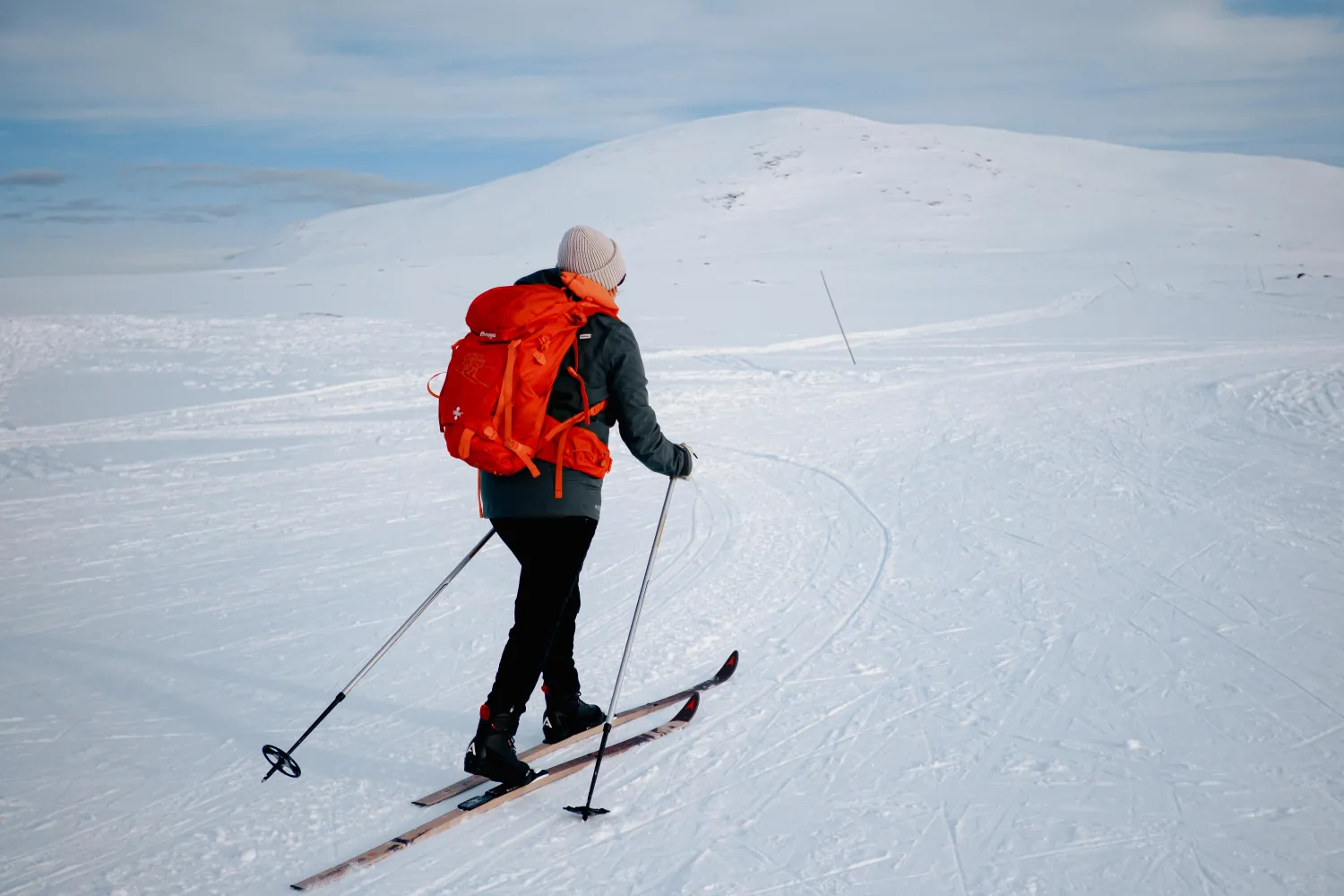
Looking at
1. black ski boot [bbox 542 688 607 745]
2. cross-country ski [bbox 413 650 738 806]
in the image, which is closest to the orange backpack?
black ski boot [bbox 542 688 607 745]

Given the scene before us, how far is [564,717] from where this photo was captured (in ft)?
12.3

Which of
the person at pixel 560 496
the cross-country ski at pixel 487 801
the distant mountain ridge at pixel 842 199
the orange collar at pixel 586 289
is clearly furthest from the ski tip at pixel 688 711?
the distant mountain ridge at pixel 842 199

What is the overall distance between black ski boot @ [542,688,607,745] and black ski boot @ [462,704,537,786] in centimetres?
39

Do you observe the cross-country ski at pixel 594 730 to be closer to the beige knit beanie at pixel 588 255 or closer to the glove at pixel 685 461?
the glove at pixel 685 461

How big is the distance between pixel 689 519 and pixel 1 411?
742 centimetres

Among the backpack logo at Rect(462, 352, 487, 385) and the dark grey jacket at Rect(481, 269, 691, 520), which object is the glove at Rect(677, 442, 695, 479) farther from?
the backpack logo at Rect(462, 352, 487, 385)

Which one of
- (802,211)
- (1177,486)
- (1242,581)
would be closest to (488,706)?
(1242,581)

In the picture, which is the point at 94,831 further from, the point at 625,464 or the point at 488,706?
the point at 625,464

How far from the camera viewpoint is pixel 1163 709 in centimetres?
391

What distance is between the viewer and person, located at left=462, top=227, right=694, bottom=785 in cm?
318

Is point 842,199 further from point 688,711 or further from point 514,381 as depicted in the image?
point 514,381

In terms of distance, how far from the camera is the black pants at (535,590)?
10.7ft

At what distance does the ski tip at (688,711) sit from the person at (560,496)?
760 mm

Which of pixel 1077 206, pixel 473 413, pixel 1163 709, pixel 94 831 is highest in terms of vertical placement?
pixel 473 413
